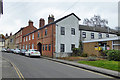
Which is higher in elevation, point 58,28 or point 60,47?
point 58,28

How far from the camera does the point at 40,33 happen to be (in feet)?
98.4

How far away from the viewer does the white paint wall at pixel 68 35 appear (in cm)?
2369

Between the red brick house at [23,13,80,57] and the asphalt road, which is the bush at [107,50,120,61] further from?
the red brick house at [23,13,80,57]

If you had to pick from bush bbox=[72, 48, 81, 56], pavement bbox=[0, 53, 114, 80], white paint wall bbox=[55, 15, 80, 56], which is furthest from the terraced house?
pavement bbox=[0, 53, 114, 80]

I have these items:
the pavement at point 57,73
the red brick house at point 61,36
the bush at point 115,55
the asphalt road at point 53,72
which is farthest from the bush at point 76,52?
the pavement at point 57,73

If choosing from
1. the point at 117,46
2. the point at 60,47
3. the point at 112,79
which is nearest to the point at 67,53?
the point at 60,47

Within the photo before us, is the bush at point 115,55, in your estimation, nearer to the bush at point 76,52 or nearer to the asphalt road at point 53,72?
the asphalt road at point 53,72

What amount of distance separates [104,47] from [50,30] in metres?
10.7

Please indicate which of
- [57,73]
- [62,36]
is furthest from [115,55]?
[62,36]

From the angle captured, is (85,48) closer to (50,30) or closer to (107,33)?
(50,30)

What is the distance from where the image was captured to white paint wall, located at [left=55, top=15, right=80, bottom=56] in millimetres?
23688

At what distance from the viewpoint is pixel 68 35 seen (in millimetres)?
24766

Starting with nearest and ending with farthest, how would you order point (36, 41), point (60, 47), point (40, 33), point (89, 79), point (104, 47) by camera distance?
point (89, 79) → point (104, 47) → point (60, 47) → point (40, 33) → point (36, 41)

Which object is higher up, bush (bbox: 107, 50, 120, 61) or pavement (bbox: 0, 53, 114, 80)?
bush (bbox: 107, 50, 120, 61)
